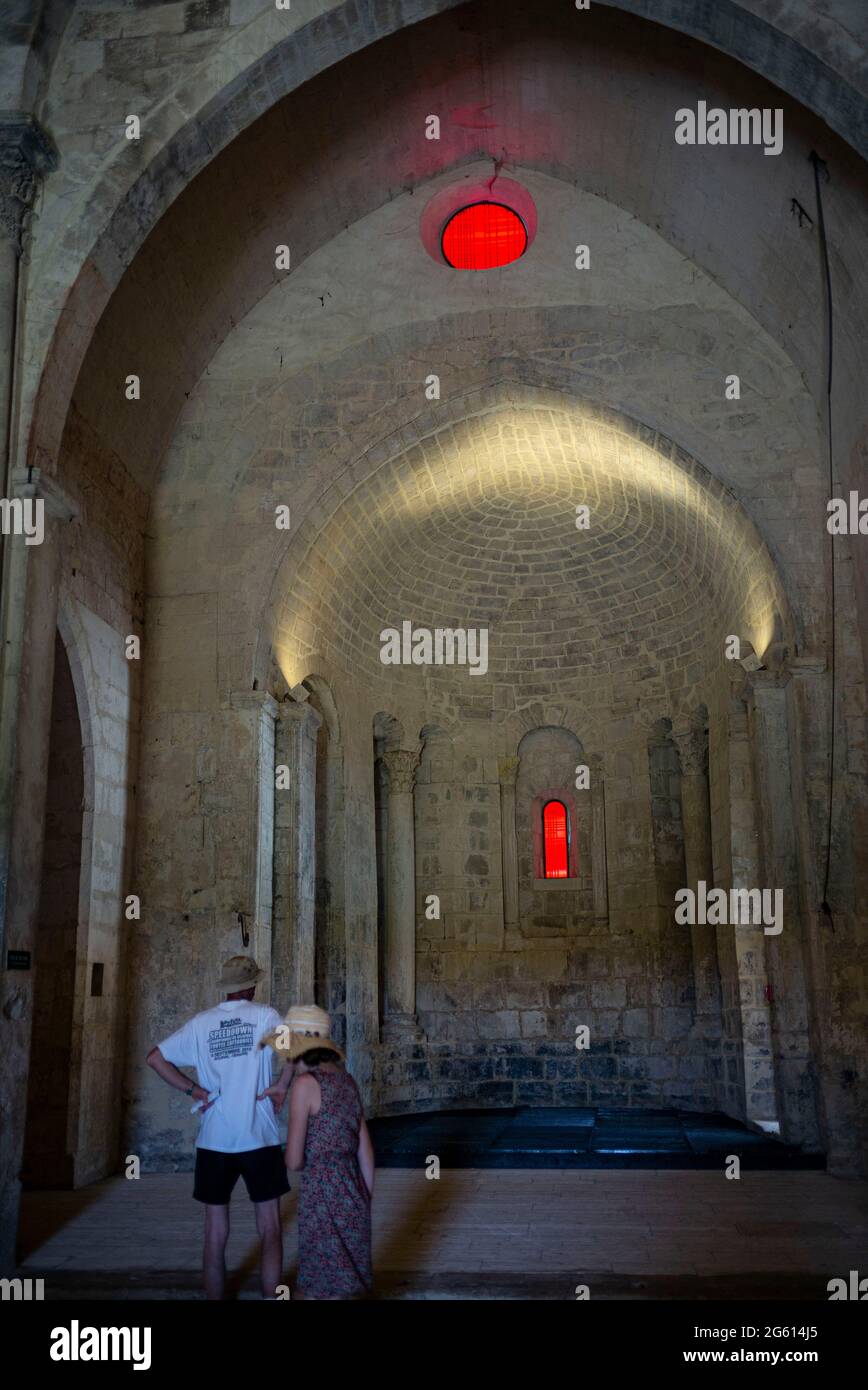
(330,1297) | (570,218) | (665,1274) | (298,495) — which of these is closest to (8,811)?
(330,1297)

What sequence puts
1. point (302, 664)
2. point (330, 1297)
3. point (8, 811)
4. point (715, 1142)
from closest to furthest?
point (330, 1297) → point (8, 811) → point (715, 1142) → point (302, 664)

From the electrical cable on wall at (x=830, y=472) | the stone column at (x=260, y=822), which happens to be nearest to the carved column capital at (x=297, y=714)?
the stone column at (x=260, y=822)

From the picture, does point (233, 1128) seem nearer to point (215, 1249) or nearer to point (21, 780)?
point (215, 1249)

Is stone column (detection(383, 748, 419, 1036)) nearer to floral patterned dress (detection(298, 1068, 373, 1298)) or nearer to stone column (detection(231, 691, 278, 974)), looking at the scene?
stone column (detection(231, 691, 278, 974))

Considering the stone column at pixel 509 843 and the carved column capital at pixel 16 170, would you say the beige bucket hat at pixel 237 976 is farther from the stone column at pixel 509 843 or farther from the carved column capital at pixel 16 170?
the stone column at pixel 509 843

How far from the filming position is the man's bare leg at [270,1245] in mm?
5328

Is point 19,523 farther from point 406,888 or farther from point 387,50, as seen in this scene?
point 406,888

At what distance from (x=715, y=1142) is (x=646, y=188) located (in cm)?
826

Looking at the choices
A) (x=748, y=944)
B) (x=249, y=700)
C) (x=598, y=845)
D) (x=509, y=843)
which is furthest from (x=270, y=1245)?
(x=598, y=845)

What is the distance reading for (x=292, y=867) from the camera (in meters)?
11.3

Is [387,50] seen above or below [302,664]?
above

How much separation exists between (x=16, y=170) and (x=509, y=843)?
32.3ft

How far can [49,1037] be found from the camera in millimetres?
9453

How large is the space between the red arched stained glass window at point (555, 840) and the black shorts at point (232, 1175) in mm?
10176
